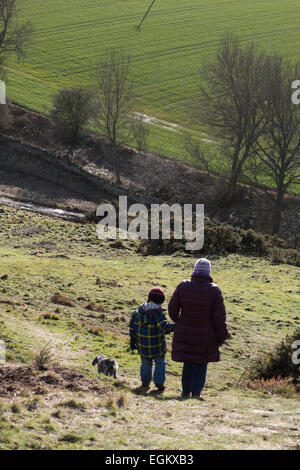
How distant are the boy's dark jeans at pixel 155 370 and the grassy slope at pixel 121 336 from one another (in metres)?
0.36

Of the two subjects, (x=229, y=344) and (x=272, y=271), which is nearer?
(x=229, y=344)

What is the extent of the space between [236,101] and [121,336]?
122 ft

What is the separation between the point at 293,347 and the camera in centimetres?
1347

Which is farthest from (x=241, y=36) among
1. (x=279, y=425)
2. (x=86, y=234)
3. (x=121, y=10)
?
(x=279, y=425)

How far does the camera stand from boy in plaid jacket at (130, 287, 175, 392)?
35.2 feet

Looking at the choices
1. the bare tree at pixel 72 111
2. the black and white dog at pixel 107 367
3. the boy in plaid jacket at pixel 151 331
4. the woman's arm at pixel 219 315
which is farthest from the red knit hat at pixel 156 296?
the bare tree at pixel 72 111

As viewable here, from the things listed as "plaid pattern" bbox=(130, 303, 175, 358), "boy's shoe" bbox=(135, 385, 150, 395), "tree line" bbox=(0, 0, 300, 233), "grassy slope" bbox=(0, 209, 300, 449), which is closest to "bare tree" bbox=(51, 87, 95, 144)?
"tree line" bbox=(0, 0, 300, 233)

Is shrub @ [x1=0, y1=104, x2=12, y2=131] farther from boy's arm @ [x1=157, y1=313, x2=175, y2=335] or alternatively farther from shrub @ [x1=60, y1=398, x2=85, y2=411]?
shrub @ [x1=60, y1=398, x2=85, y2=411]

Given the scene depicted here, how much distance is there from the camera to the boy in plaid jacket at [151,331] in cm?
1072

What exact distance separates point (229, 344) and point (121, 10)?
9414 cm

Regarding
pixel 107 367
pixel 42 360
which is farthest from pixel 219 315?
pixel 42 360

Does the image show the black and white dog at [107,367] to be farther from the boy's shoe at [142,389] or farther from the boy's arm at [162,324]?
the boy's arm at [162,324]
